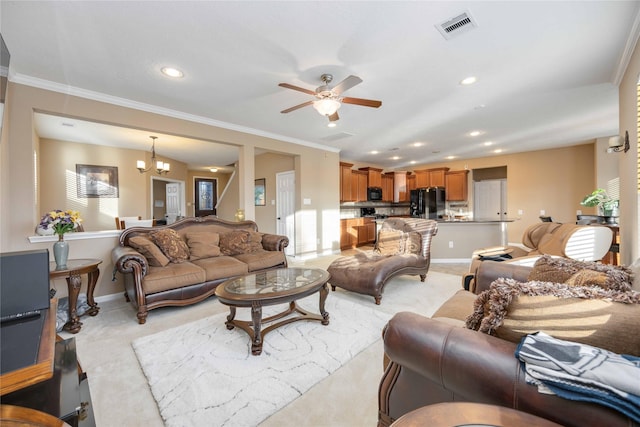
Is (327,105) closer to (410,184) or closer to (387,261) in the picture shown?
(387,261)

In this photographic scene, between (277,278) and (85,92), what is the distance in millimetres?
3159

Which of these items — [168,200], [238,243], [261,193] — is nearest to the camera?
[238,243]

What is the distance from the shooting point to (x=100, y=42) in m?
2.19

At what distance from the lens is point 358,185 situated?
293 inches

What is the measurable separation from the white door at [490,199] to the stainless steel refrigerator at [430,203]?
1013 mm

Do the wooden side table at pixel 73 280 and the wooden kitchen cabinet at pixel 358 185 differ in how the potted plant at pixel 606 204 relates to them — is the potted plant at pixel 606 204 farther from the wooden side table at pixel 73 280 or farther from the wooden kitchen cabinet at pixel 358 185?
the wooden side table at pixel 73 280

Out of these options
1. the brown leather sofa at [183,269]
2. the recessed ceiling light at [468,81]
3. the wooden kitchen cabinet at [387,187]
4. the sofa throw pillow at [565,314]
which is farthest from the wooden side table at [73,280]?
the wooden kitchen cabinet at [387,187]

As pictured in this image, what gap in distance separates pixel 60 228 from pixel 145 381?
6.54 feet

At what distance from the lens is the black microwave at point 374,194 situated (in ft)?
25.4

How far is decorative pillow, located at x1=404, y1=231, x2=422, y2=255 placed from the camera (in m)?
3.86

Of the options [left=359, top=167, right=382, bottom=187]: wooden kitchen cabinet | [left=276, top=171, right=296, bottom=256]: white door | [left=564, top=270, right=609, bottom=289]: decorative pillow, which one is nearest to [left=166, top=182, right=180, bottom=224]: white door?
[left=276, top=171, right=296, bottom=256]: white door

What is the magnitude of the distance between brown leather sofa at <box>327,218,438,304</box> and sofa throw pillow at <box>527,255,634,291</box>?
1.58 metres

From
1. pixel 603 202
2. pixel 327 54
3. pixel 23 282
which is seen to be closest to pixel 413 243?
pixel 603 202

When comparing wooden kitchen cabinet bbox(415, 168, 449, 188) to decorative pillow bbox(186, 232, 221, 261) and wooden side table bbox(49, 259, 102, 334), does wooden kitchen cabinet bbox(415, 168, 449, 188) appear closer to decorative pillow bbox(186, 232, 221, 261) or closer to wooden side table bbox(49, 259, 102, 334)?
decorative pillow bbox(186, 232, 221, 261)
